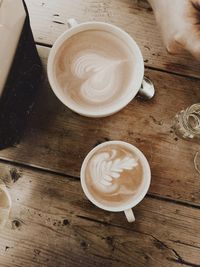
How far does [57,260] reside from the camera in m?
0.86

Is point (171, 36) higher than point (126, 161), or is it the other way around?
point (171, 36)

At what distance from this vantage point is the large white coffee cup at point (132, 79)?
0.81 metres

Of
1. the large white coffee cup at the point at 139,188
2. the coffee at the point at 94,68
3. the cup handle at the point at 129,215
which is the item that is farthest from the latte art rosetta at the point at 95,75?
the cup handle at the point at 129,215

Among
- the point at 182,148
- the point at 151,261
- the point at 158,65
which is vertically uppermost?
the point at 158,65

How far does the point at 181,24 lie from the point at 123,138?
257 mm

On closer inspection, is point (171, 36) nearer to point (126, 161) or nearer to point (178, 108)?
point (178, 108)

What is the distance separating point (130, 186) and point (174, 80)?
253mm

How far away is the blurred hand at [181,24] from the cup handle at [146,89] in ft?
0.27

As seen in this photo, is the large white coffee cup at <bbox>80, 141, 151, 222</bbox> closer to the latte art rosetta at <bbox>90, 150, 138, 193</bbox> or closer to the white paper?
the latte art rosetta at <bbox>90, 150, 138, 193</bbox>

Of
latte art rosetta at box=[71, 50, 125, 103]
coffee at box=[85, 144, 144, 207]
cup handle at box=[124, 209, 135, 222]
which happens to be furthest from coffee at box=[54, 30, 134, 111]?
cup handle at box=[124, 209, 135, 222]

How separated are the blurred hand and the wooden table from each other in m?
0.08

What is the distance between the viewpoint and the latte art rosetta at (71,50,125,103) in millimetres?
829

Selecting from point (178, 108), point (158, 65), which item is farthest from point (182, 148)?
point (158, 65)

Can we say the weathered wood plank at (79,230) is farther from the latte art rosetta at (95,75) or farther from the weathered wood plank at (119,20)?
the weathered wood plank at (119,20)
